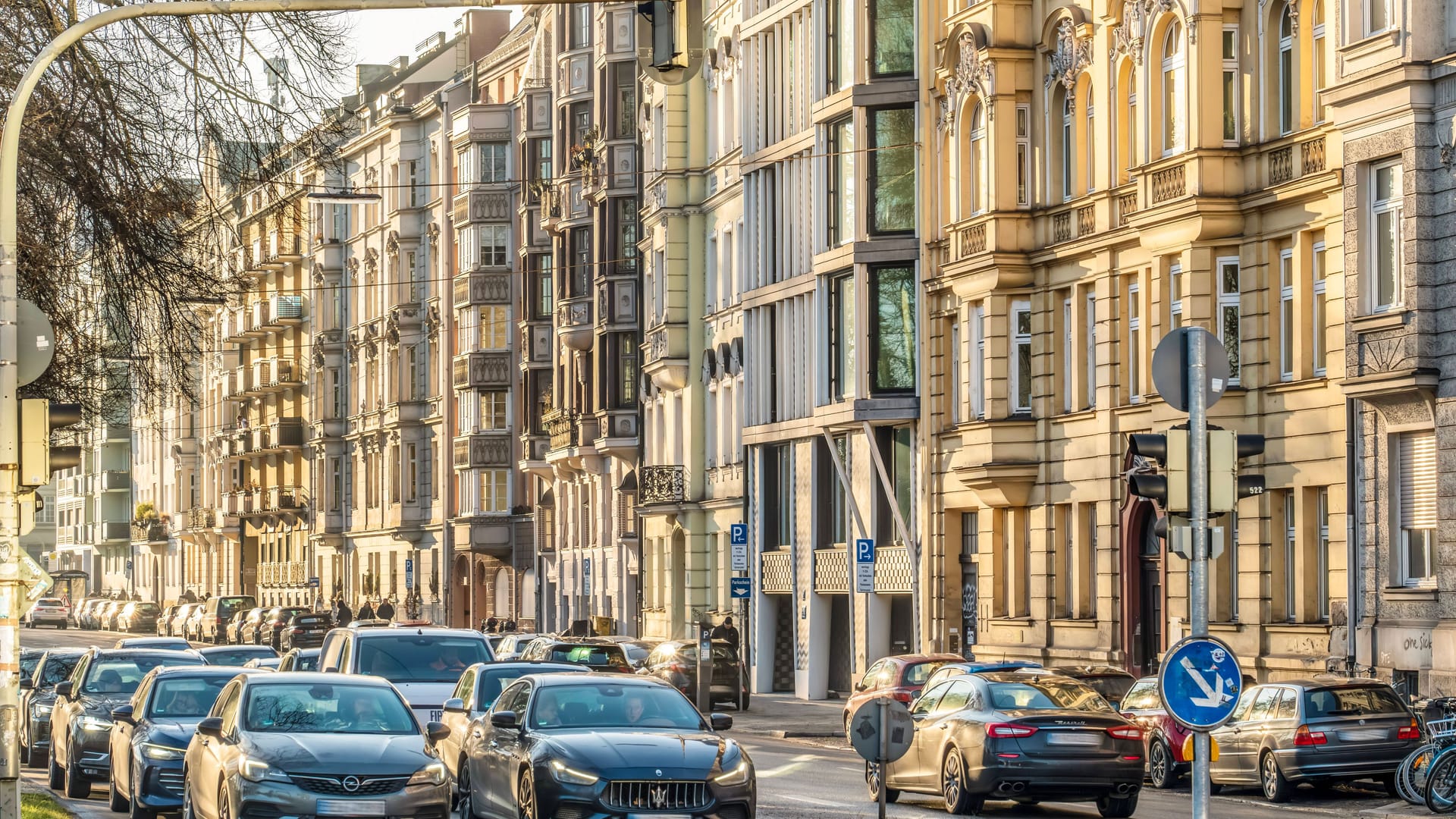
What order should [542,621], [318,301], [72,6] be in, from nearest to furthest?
[72,6] < [542,621] < [318,301]

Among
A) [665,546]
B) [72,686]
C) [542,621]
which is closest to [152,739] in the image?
[72,686]

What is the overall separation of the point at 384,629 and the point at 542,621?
5134 centimetres

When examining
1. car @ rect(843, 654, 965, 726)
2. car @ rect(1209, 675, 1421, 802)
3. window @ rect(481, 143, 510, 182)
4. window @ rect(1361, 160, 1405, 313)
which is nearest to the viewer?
car @ rect(1209, 675, 1421, 802)

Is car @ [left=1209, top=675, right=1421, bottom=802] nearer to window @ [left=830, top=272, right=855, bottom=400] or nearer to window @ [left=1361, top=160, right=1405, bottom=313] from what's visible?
window @ [left=1361, top=160, right=1405, bottom=313]

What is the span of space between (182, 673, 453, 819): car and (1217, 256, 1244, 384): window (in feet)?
60.7

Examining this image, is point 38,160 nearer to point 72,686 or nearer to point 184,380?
point 184,380

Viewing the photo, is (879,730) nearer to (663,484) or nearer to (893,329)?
(893,329)

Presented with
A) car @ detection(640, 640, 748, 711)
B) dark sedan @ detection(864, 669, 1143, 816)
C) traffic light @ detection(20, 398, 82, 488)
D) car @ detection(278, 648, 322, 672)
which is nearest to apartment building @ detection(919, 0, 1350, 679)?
car @ detection(640, 640, 748, 711)

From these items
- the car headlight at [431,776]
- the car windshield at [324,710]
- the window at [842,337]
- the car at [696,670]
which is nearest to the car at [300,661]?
the car windshield at [324,710]

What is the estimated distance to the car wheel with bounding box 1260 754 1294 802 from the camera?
90.8 feet

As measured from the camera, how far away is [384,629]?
94.3ft

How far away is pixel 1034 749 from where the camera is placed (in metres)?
24.4

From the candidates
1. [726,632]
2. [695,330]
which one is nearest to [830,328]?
[726,632]

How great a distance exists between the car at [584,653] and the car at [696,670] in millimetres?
4854
